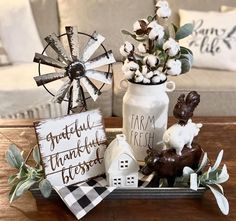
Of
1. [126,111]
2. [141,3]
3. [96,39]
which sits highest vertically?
[141,3]

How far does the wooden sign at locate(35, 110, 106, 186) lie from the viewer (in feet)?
3.34

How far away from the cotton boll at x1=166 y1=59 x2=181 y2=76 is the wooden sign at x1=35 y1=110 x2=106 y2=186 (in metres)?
0.22

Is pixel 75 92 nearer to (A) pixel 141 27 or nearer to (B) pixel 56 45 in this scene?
(B) pixel 56 45

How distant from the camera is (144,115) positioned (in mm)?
1139

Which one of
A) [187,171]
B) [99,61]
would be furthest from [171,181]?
[99,61]

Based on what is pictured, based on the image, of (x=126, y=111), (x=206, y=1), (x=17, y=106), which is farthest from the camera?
(x=206, y=1)

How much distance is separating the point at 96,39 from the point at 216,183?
50 cm

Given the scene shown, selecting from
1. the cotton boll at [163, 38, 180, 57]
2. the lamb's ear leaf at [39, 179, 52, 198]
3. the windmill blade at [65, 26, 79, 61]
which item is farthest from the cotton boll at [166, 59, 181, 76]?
the lamb's ear leaf at [39, 179, 52, 198]

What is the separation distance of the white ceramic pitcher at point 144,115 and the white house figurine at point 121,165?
12cm

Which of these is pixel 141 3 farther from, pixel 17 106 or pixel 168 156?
pixel 168 156

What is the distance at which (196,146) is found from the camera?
3.60ft

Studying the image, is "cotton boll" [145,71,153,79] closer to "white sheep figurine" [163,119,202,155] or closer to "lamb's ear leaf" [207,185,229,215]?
"white sheep figurine" [163,119,202,155]

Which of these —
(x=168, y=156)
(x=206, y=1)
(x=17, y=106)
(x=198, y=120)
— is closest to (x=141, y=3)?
(x=206, y=1)

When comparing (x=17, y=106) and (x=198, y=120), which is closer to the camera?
(x=198, y=120)
